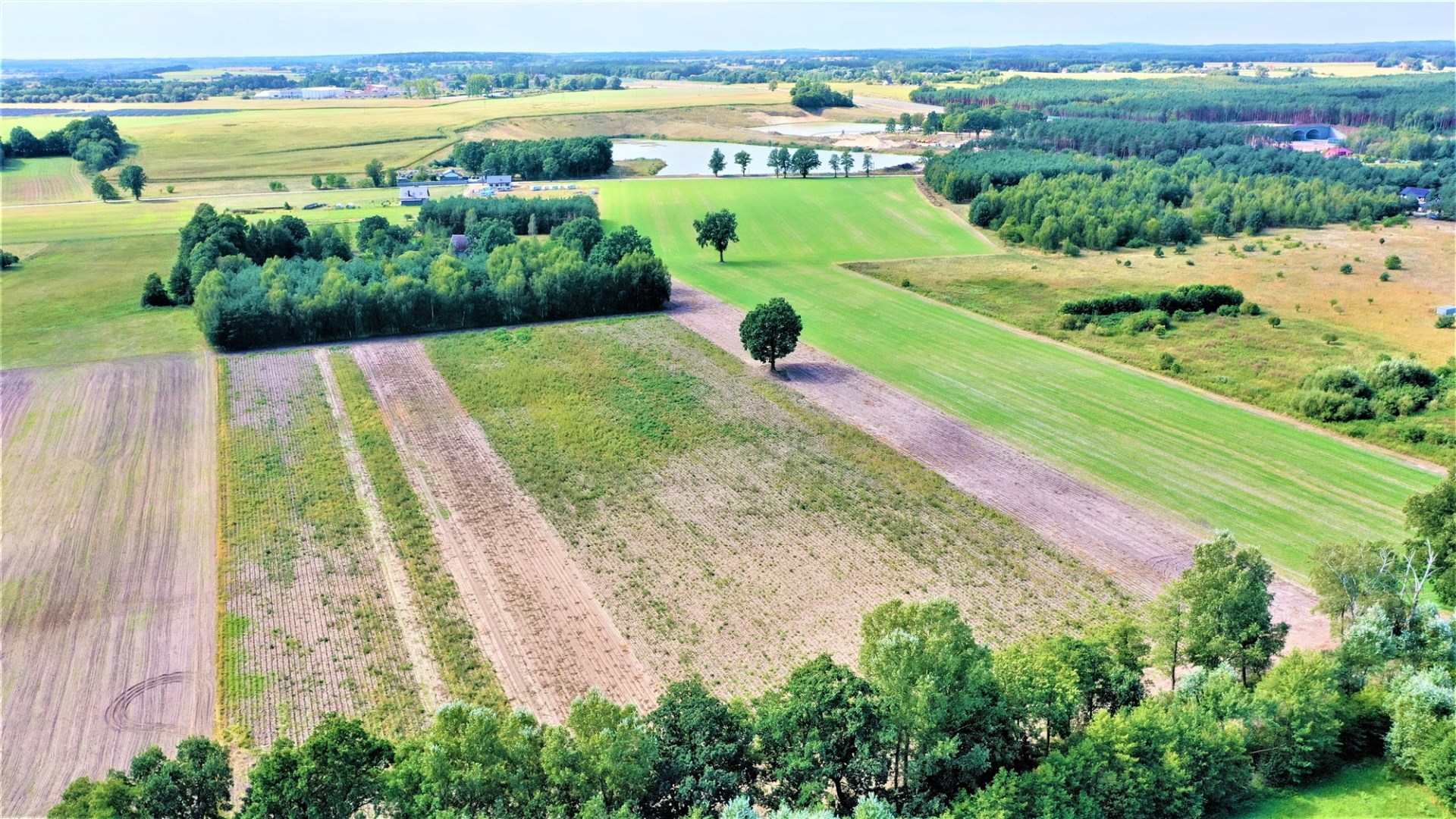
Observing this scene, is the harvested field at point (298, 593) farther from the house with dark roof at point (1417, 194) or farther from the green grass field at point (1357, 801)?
the house with dark roof at point (1417, 194)

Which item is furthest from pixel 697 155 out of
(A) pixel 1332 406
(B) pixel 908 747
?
(B) pixel 908 747

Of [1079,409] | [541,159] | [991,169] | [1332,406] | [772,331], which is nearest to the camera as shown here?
[1332,406]

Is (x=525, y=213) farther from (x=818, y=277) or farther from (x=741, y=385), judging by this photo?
(x=741, y=385)

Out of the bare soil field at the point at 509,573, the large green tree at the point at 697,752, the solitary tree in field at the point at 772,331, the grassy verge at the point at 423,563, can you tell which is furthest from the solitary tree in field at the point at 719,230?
the large green tree at the point at 697,752

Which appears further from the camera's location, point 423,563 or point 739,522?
point 739,522

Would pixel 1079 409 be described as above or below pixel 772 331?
below

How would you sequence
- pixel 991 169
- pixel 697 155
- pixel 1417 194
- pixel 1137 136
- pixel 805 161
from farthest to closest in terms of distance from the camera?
pixel 697 155
pixel 1137 136
pixel 805 161
pixel 991 169
pixel 1417 194

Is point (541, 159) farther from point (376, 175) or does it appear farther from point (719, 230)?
point (719, 230)
